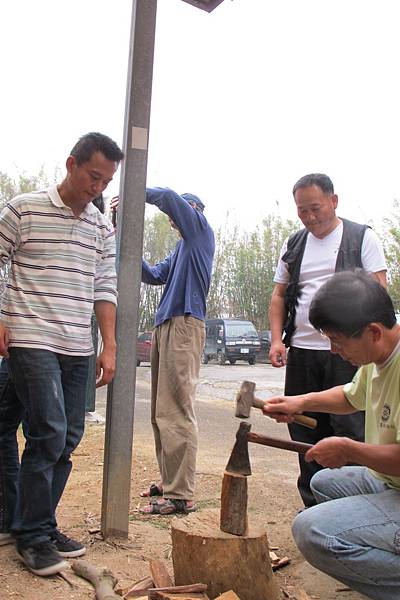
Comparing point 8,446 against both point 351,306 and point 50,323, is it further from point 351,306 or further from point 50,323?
point 351,306

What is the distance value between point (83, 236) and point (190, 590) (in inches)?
67.1

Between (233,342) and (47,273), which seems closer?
(47,273)

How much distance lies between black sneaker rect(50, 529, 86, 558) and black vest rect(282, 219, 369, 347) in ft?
5.42

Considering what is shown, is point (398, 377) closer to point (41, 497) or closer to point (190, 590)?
point (190, 590)

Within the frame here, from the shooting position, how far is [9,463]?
318 cm

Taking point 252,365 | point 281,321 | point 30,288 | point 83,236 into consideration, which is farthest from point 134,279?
point 252,365

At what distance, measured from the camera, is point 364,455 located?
89.4 inches

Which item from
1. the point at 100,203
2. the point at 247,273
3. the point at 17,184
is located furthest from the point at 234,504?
the point at 247,273

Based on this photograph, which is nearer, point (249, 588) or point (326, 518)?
point (326, 518)

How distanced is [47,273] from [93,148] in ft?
2.11

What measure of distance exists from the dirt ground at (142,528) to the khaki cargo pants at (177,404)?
278 mm

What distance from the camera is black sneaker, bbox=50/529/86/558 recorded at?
3094 millimetres

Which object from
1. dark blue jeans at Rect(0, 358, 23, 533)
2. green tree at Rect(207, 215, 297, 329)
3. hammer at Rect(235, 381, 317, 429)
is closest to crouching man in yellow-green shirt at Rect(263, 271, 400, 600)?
hammer at Rect(235, 381, 317, 429)

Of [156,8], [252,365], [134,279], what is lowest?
[252,365]
